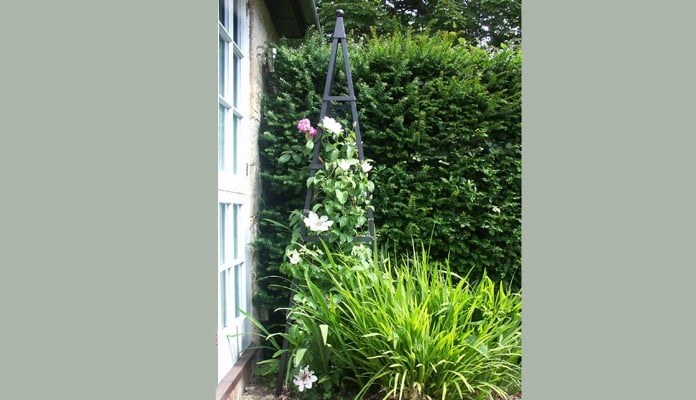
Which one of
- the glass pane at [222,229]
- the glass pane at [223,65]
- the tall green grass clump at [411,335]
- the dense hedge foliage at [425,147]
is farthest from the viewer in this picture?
the dense hedge foliage at [425,147]

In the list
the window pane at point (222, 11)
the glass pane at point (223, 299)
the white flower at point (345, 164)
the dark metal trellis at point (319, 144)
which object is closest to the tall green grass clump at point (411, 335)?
the dark metal trellis at point (319, 144)

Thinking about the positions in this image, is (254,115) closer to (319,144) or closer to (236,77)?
(236,77)

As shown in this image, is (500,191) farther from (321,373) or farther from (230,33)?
(230,33)

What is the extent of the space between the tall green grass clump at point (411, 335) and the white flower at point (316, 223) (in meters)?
0.19

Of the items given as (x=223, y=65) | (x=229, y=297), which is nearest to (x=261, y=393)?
(x=229, y=297)

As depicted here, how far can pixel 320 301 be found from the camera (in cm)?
264

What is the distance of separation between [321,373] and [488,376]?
915 mm

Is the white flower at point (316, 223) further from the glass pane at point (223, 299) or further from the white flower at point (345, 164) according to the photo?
the glass pane at point (223, 299)

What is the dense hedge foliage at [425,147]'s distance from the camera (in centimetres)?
342

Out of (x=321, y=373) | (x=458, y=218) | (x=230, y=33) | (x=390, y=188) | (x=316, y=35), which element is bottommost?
(x=321, y=373)

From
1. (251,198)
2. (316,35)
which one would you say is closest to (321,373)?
(251,198)

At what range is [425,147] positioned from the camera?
Answer: 11.4ft

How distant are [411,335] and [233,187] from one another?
130cm

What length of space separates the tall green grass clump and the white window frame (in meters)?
0.43
